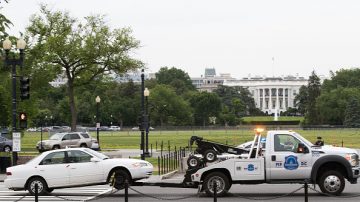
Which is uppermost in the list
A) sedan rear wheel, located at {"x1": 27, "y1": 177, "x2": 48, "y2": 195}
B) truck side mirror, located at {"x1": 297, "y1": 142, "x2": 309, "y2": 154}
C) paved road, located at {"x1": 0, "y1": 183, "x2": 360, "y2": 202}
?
truck side mirror, located at {"x1": 297, "y1": 142, "x2": 309, "y2": 154}

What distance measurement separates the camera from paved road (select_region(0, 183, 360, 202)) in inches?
794

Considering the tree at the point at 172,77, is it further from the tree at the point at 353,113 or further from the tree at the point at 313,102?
the tree at the point at 353,113

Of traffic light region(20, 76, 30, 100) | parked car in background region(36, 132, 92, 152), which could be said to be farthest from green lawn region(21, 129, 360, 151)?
traffic light region(20, 76, 30, 100)

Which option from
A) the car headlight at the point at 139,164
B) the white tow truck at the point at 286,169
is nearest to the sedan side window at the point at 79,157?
the car headlight at the point at 139,164

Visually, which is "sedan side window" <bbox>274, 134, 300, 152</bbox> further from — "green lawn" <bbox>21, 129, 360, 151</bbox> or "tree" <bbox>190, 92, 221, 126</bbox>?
"tree" <bbox>190, 92, 221, 126</bbox>

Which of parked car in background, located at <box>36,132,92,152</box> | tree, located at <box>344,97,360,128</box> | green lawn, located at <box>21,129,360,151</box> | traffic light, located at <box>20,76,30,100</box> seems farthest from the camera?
tree, located at <box>344,97,360,128</box>

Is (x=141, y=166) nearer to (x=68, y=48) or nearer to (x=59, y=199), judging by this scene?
(x=59, y=199)

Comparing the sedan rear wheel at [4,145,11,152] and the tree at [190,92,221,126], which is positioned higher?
the tree at [190,92,221,126]

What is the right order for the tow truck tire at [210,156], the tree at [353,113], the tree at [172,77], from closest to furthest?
the tow truck tire at [210,156] < the tree at [353,113] < the tree at [172,77]

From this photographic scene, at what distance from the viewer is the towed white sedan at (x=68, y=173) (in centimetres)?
2195

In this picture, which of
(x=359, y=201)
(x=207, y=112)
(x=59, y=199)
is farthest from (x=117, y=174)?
(x=207, y=112)

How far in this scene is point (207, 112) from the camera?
157875mm

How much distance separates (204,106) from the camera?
15600 cm

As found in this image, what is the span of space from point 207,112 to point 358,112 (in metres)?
37.1
